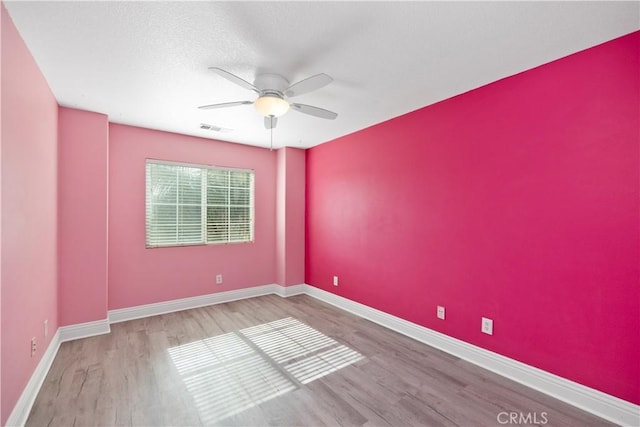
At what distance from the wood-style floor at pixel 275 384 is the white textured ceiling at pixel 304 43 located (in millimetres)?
2534

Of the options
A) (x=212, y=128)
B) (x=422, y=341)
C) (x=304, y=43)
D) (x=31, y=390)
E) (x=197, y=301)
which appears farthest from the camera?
(x=197, y=301)

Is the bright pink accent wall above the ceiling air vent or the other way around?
the other way around

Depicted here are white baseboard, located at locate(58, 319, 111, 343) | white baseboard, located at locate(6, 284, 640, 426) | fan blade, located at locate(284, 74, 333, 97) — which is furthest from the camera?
white baseboard, located at locate(58, 319, 111, 343)

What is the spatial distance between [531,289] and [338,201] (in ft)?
8.44

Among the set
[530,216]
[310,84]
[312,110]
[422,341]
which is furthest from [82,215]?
[530,216]

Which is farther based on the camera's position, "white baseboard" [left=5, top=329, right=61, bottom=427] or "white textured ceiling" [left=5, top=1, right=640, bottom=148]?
"white baseboard" [left=5, top=329, right=61, bottom=427]

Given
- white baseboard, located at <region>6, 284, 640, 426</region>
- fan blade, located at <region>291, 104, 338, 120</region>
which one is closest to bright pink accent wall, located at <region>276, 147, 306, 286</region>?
white baseboard, located at <region>6, 284, 640, 426</region>

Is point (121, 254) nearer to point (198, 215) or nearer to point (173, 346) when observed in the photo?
point (198, 215)

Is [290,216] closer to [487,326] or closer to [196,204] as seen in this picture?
[196,204]

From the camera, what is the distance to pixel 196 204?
414 cm

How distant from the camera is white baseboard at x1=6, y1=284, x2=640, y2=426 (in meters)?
1.83

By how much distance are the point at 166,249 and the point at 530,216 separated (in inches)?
167

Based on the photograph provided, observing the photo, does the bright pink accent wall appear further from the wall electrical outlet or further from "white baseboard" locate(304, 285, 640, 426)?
the wall electrical outlet

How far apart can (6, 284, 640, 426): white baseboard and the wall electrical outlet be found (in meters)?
0.18
